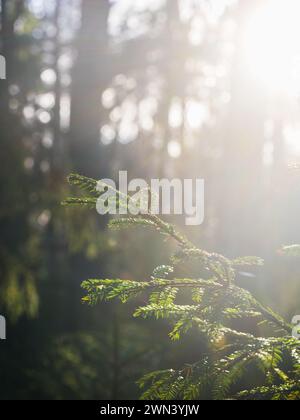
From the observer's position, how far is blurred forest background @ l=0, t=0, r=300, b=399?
20.7 ft

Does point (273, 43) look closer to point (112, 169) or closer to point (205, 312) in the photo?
point (112, 169)

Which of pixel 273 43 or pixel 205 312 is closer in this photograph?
pixel 205 312

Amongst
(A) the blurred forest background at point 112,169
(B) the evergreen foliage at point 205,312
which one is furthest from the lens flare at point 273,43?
(B) the evergreen foliage at point 205,312

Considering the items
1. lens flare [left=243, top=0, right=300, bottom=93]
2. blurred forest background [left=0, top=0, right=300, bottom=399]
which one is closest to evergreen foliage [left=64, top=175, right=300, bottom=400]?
blurred forest background [left=0, top=0, right=300, bottom=399]

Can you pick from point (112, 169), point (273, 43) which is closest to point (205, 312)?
point (112, 169)

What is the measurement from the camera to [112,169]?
8953 millimetres

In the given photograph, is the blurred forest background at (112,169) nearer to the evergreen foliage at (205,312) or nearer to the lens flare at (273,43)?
the lens flare at (273,43)

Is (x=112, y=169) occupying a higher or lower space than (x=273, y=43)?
lower

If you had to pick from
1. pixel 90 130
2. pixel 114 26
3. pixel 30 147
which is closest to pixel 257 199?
pixel 90 130

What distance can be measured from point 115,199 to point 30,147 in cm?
660

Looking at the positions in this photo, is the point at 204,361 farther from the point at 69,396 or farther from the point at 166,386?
the point at 69,396

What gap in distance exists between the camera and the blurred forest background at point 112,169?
20.7 ft

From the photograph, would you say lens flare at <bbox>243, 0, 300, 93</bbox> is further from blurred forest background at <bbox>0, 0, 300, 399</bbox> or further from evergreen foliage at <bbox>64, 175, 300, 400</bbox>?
evergreen foliage at <bbox>64, 175, 300, 400</bbox>

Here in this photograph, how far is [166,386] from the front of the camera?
1.83 meters
